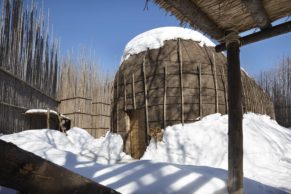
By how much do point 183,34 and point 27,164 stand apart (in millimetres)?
8796

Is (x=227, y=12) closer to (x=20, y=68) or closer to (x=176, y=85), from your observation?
(x=176, y=85)

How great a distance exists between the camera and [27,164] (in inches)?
41.6

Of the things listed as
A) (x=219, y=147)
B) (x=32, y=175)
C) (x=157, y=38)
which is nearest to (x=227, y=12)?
(x=32, y=175)

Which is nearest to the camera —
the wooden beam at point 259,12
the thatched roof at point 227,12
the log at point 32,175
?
the log at point 32,175

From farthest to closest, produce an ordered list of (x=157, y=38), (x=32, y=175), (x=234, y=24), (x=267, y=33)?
(x=157, y=38), (x=234, y=24), (x=267, y=33), (x=32, y=175)

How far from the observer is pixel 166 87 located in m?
7.93

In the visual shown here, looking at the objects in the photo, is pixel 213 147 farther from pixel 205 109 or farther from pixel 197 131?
pixel 205 109

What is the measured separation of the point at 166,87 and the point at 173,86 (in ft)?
0.74

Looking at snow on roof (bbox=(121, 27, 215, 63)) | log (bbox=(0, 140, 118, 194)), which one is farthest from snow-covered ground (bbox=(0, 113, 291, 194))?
snow on roof (bbox=(121, 27, 215, 63))

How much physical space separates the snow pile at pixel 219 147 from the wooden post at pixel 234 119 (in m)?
2.66

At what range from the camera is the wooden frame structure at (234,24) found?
2.64 metres

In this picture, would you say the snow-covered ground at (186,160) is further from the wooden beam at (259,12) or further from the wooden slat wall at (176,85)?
the wooden beam at (259,12)

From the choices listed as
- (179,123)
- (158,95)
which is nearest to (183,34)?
(158,95)

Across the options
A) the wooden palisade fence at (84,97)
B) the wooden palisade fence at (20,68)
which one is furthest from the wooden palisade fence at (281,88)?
the wooden palisade fence at (20,68)
